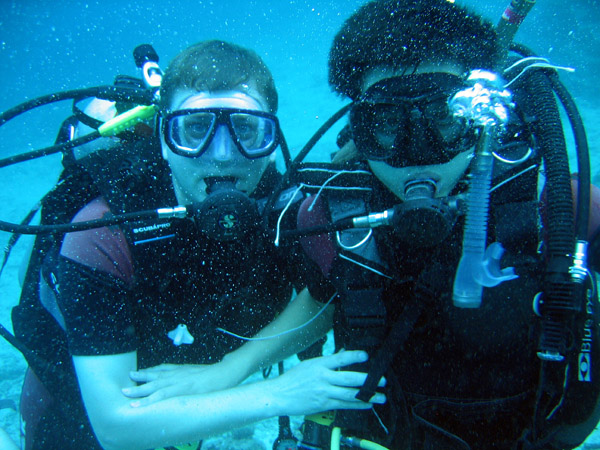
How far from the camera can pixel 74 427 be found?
284cm

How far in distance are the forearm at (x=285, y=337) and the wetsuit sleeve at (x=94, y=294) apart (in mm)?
694

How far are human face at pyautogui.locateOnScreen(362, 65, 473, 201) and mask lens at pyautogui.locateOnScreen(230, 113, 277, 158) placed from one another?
2.75 feet

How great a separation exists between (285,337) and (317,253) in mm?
660

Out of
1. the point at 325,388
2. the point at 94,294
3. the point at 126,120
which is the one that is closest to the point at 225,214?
the point at 94,294

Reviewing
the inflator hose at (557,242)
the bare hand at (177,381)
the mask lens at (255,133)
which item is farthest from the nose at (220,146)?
the inflator hose at (557,242)

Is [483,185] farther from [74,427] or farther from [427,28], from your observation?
[74,427]

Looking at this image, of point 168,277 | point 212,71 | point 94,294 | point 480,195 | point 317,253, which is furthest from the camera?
point 168,277

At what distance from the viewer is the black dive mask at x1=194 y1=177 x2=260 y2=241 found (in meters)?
2.11

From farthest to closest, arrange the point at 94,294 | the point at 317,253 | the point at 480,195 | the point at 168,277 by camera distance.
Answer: the point at 168,277 → the point at 317,253 → the point at 94,294 → the point at 480,195

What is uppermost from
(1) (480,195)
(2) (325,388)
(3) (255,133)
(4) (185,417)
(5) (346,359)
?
(3) (255,133)

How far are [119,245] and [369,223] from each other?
1625 millimetres

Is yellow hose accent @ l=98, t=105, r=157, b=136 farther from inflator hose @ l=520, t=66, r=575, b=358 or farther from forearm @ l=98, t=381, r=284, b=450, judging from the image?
inflator hose @ l=520, t=66, r=575, b=358

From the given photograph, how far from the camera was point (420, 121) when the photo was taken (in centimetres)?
174

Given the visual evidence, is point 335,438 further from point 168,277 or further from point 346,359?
point 168,277
